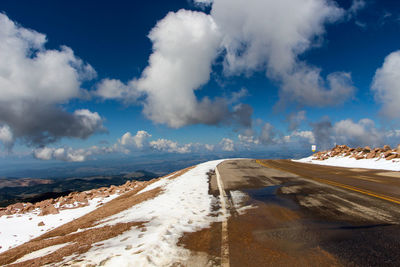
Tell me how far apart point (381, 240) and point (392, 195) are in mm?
5356

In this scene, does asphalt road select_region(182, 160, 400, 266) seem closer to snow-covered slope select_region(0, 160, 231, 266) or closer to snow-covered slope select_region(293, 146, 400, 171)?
snow-covered slope select_region(0, 160, 231, 266)

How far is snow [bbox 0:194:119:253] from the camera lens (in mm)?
10344

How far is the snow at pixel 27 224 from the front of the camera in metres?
10.3

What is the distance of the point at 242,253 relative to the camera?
364 centimetres

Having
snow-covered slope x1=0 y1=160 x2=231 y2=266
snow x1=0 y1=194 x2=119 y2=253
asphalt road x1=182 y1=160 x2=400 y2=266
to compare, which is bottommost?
snow x1=0 y1=194 x2=119 y2=253

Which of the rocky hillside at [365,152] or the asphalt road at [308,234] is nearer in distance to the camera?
the asphalt road at [308,234]

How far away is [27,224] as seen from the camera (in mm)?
12555

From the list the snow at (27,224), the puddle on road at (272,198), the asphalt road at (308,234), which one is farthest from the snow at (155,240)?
the snow at (27,224)

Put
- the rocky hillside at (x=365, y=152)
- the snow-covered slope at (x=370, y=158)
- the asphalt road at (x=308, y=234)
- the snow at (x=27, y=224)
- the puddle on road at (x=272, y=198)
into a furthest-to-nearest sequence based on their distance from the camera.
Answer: the rocky hillside at (x=365, y=152) < the snow-covered slope at (x=370, y=158) < the snow at (x=27, y=224) < the puddle on road at (x=272, y=198) < the asphalt road at (x=308, y=234)

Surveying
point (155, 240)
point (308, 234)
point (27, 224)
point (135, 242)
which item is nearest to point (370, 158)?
point (308, 234)

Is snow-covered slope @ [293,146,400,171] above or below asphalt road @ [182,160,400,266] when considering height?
above

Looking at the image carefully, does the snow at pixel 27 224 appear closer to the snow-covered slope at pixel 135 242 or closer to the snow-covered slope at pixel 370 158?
the snow-covered slope at pixel 135 242

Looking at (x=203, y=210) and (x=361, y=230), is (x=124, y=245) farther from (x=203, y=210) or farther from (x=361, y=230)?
(x=361, y=230)

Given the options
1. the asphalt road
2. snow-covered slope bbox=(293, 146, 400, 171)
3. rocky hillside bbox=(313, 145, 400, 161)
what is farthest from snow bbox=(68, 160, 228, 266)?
rocky hillside bbox=(313, 145, 400, 161)
